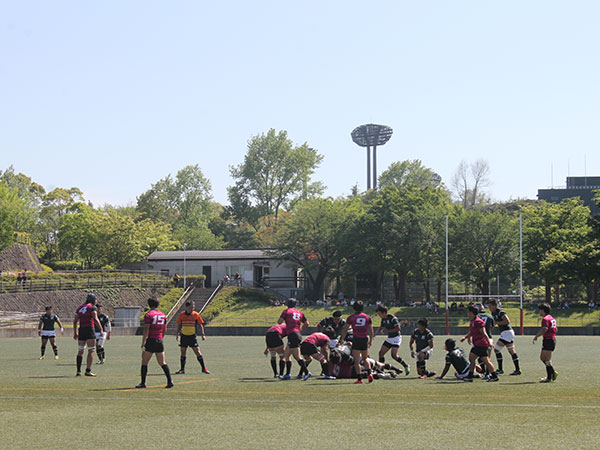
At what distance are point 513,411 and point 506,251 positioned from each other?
202ft

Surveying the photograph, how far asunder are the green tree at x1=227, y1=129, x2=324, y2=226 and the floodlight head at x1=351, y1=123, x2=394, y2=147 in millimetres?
27596

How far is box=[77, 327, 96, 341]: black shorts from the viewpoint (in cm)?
1866

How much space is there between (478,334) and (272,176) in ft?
308

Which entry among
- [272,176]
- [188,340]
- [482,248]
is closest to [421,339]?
[188,340]

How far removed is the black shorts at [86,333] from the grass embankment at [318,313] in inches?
1595

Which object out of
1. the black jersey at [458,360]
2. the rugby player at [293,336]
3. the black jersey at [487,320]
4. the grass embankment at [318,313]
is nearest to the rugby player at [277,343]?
the rugby player at [293,336]

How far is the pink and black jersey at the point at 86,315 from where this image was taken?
60.8 ft

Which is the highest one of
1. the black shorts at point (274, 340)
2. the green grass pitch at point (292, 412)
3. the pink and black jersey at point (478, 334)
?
the pink and black jersey at point (478, 334)

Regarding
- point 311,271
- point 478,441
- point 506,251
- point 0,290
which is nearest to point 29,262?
point 0,290

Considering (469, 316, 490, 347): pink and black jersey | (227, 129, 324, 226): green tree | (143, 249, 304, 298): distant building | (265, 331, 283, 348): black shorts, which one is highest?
(227, 129, 324, 226): green tree

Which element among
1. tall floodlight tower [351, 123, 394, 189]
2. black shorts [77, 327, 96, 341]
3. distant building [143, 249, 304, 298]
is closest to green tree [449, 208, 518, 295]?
distant building [143, 249, 304, 298]

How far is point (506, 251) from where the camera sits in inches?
2813

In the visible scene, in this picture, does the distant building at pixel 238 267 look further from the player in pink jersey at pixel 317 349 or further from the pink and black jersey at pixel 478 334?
the pink and black jersey at pixel 478 334

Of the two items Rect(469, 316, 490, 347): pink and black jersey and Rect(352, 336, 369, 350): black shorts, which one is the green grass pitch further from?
Rect(469, 316, 490, 347): pink and black jersey
